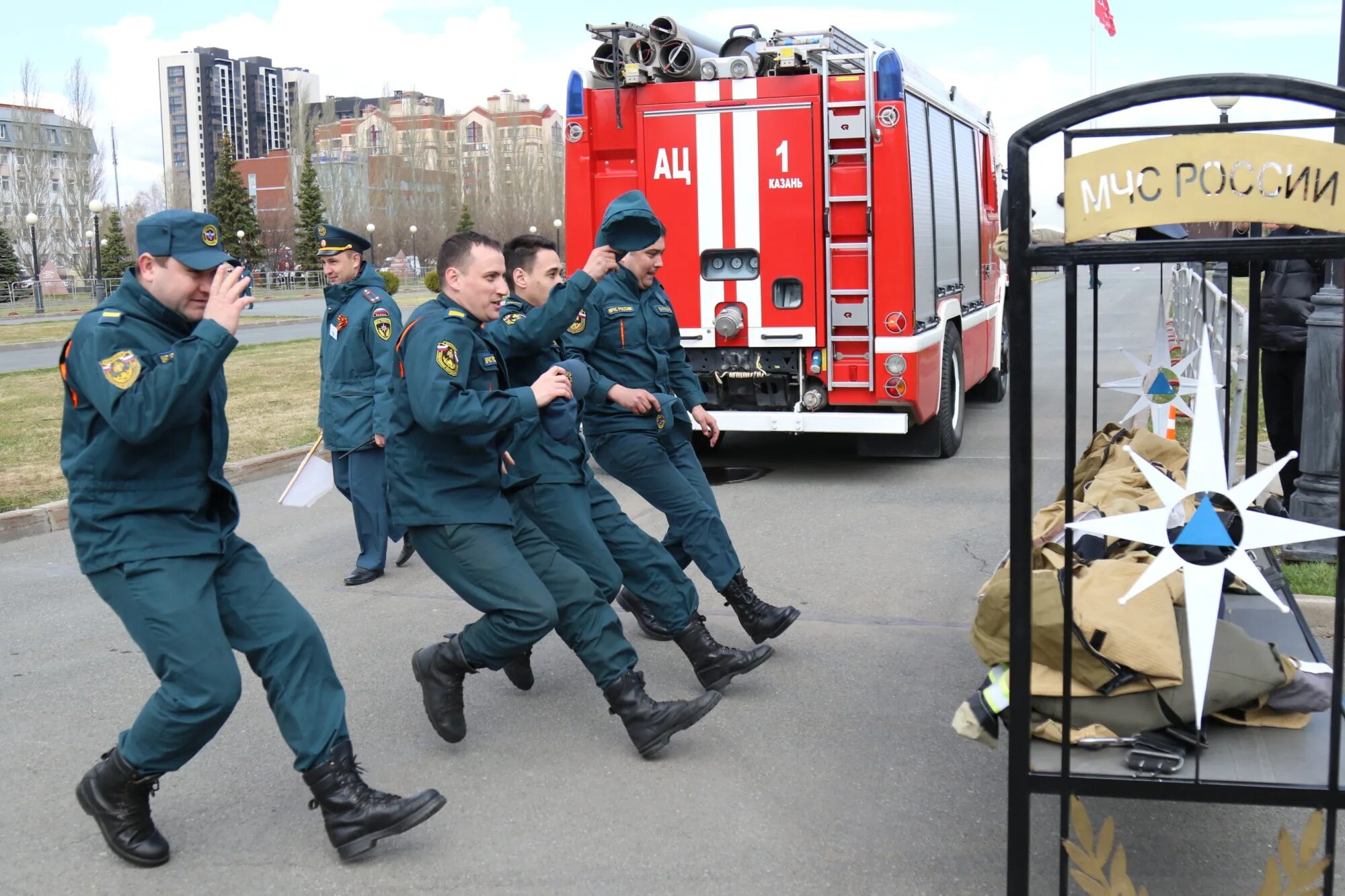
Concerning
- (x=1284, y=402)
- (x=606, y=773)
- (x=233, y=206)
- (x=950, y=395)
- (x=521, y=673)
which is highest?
(x=233, y=206)

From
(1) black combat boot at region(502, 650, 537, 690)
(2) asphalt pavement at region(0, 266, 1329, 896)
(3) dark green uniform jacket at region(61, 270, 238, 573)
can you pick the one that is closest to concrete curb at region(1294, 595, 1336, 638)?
(2) asphalt pavement at region(0, 266, 1329, 896)

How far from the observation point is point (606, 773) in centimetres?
439

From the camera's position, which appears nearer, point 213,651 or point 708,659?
point 213,651

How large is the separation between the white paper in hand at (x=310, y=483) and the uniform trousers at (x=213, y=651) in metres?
3.04

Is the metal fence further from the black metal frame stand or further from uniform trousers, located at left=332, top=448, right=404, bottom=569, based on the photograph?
uniform trousers, located at left=332, top=448, right=404, bottom=569

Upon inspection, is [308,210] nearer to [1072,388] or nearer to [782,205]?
[782,205]

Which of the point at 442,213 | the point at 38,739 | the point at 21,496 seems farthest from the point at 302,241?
the point at 38,739

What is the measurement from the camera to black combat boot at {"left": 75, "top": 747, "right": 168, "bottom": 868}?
3.68 meters

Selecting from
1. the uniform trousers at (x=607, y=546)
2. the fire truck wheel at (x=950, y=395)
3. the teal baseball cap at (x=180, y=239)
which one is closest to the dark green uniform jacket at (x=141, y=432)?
the teal baseball cap at (x=180, y=239)

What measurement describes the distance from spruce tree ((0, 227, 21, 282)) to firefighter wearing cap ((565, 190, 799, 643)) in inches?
2277

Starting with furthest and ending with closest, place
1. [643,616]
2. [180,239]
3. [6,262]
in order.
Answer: [6,262]
[643,616]
[180,239]

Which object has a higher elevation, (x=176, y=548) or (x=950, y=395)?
(x=176, y=548)

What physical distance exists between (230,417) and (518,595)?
1032cm

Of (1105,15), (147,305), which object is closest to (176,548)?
(147,305)
